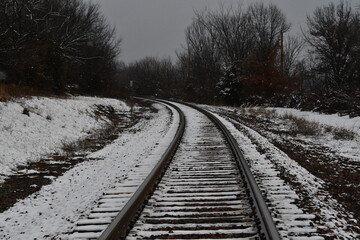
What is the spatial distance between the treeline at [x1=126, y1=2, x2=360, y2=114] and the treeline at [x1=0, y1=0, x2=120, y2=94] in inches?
562

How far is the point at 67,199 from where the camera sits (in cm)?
564

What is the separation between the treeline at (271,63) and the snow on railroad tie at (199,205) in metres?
14.6

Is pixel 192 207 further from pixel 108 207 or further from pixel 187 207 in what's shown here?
pixel 108 207

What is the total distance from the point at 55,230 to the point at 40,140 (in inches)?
260

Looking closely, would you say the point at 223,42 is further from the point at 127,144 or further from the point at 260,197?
the point at 260,197

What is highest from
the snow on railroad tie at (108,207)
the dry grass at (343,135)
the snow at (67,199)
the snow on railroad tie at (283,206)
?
the dry grass at (343,135)

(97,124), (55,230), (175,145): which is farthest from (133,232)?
(97,124)

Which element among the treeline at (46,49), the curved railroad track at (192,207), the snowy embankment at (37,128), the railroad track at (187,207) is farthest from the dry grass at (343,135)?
the treeline at (46,49)

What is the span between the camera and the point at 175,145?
970 centimetres

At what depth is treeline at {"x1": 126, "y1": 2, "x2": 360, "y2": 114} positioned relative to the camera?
26.6 metres

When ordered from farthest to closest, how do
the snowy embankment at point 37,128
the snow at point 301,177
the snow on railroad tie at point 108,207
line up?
1. the snowy embankment at point 37,128
2. the snow at point 301,177
3. the snow on railroad tie at point 108,207

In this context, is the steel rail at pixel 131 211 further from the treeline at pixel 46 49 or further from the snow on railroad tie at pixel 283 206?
the treeline at pixel 46 49

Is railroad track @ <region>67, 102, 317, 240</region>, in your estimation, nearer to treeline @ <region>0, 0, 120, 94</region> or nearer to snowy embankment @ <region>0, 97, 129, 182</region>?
snowy embankment @ <region>0, 97, 129, 182</region>

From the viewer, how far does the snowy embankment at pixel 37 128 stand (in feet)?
28.3
